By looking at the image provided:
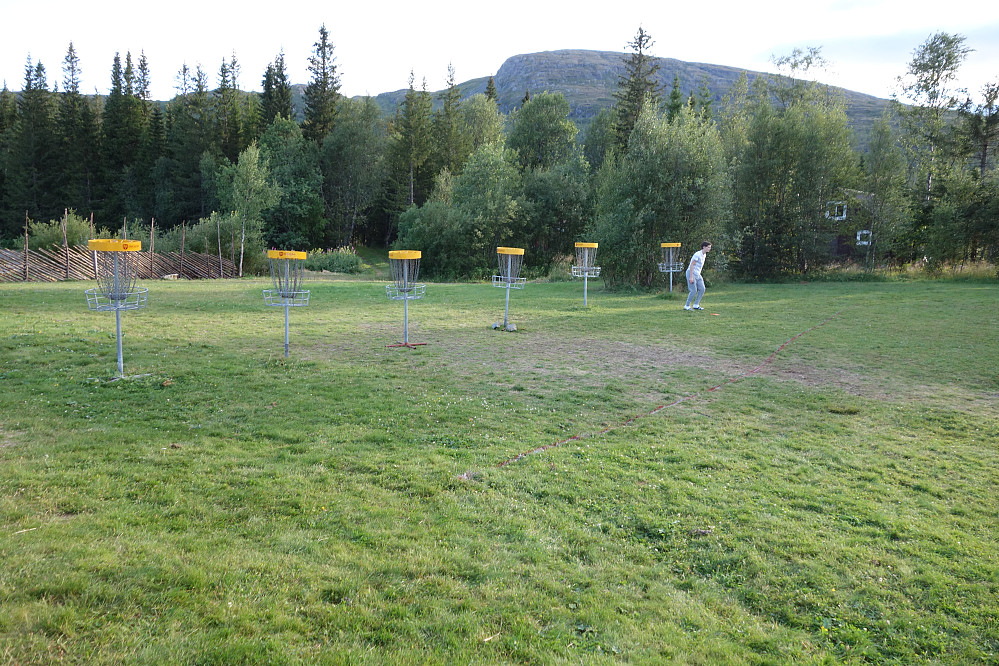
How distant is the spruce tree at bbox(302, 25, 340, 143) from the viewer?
55750mm

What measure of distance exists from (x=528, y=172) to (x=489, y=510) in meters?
41.1

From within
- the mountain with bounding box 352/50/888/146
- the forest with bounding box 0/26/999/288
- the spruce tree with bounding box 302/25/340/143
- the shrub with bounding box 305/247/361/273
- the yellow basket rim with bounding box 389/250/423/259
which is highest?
the mountain with bounding box 352/50/888/146

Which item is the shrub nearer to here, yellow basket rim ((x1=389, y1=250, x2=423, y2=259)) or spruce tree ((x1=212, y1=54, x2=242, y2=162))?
spruce tree ((x1=212, y1=54, x2=242, y2=162))

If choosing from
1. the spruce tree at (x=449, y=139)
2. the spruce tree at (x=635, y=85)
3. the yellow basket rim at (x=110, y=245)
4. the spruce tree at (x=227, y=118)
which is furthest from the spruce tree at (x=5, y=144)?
the yellow basket rim at (x=110, y=245)

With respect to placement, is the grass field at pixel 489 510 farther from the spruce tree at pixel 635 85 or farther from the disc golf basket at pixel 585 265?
the spruce tree at pixel 635 85

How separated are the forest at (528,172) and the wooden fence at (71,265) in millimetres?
2008

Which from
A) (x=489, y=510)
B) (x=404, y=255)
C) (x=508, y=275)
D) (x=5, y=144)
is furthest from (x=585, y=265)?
(x=5, y=144)

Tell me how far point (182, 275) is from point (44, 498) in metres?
29.7

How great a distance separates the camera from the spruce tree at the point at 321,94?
55750 mm

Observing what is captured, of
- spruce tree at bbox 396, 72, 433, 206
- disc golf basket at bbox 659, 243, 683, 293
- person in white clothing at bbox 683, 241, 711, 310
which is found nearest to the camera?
person in white clothing at bbox 683, 241, 711, 310

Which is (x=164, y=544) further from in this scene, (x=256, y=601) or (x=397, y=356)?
(x=397, y=356)

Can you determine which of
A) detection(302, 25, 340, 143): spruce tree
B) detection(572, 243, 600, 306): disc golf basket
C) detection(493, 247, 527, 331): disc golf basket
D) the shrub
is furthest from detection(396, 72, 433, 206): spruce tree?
detection(493, 247, 527, 331): disc golf basket

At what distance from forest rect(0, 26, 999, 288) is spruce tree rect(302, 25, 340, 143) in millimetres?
161

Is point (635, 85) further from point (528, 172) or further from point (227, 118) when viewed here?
point (227, 118)
